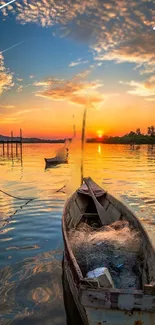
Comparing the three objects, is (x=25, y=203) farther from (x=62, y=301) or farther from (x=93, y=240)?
(x=62, y=301)

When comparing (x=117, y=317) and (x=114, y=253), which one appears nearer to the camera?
(x=117, y=317)

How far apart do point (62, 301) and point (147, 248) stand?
234cm

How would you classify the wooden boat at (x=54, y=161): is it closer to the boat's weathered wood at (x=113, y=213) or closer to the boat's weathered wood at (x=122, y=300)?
the boat's weathered wood at (x=113, y=213)

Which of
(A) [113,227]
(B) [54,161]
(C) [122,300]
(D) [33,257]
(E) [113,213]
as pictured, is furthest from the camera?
(B) [54,161]

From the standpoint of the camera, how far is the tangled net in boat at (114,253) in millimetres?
6469

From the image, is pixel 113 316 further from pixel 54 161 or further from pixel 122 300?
pixel 54 161

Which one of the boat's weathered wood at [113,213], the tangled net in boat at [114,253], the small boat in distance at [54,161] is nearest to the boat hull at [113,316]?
the tangled net in boat at [114,253]

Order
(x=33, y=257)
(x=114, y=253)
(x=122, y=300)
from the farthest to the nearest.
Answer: (x=33, y=257), (x=114, y=253), (x=122, y=300)

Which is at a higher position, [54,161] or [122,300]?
[122,300]

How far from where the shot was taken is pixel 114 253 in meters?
7.46

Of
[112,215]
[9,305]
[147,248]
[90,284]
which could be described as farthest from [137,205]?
[90,284]

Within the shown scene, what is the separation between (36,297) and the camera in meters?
7.17

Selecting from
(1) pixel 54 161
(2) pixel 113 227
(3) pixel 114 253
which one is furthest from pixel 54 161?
(3) pixel 114 253

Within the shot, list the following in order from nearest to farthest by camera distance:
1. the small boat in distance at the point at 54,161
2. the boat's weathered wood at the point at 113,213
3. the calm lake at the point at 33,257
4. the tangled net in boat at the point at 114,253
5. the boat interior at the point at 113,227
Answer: the boat interior at the point at 113,227, the tangled net in boat at the point at 114,253, the calm lake at the point at 33,257, the boat's weathered wood at the point at 113,213, the small boat in distance at the point at 54,161
